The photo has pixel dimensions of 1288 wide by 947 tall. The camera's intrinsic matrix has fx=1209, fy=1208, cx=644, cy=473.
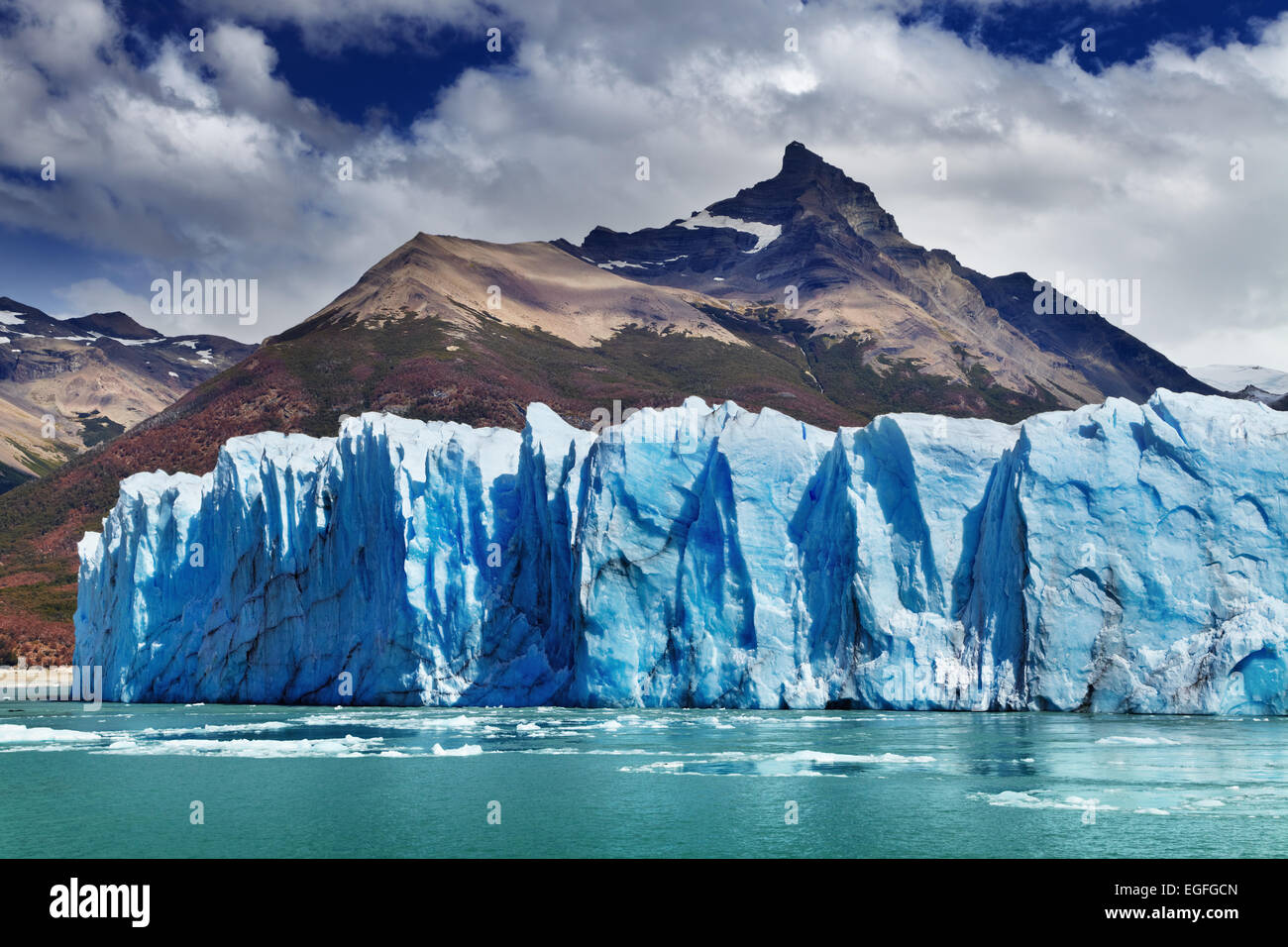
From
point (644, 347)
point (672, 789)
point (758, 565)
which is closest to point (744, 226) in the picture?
point (644, 347)

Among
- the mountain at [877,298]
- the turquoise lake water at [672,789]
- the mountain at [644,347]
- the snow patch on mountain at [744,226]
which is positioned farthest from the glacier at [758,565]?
the snow patch on mountain at [744,226]

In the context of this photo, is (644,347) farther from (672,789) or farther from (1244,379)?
(672,789)

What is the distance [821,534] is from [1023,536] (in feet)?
17.7

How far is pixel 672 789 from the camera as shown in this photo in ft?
57.8

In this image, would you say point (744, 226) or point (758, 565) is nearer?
point (758, 565)

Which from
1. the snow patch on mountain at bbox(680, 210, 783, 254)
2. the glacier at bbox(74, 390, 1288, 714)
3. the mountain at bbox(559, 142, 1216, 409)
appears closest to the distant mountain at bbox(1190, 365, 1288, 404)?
the mountain at bbox(559, 142, 1216, 409)

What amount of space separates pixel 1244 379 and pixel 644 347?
81.5 m

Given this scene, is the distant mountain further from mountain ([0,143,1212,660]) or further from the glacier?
the glacier

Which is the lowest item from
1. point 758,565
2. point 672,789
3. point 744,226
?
point 672,789

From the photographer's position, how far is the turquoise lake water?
559 inches

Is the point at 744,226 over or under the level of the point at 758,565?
over

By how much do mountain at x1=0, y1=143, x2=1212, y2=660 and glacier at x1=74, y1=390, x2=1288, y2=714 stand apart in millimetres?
16984

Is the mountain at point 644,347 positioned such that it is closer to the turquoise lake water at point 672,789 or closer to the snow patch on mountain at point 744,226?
the snow patch on mountain at point 744,226

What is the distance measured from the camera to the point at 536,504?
36.1 m
